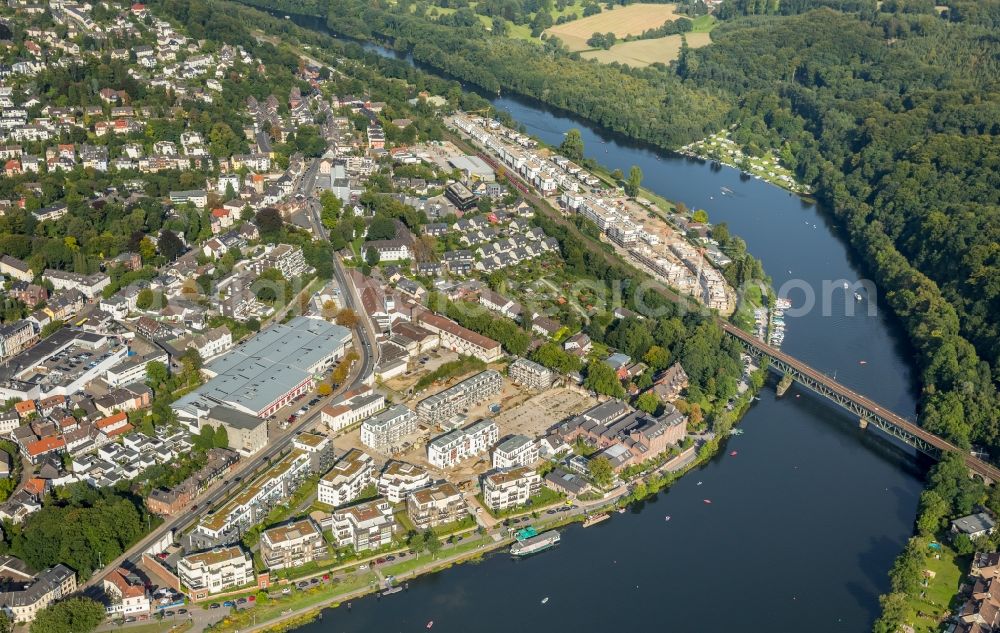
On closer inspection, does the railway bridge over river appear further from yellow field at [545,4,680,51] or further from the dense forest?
yellow field at [545,4,680,51]

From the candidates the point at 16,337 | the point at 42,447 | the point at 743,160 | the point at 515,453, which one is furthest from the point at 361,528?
the point at 743,160

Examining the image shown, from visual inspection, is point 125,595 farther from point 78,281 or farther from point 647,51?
point 647,51

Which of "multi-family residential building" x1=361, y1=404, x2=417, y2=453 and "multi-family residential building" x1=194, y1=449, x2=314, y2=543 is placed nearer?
"multi-family residential building" x1=194, y1=449, x2=314, y2=543

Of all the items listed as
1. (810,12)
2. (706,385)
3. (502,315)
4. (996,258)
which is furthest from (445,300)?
(810,12)

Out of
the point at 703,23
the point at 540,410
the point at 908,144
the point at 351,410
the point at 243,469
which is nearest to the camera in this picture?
the point at 243,469

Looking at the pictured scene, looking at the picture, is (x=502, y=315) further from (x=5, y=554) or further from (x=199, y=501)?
(x=5, y=554)

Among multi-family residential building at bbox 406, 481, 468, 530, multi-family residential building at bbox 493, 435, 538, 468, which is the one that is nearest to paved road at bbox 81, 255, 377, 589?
multi-family residential building at bbox 406, 481, 468, 530

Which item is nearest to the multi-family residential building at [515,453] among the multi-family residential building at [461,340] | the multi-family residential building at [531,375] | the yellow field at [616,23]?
the multi-family residential building at [531,375]
